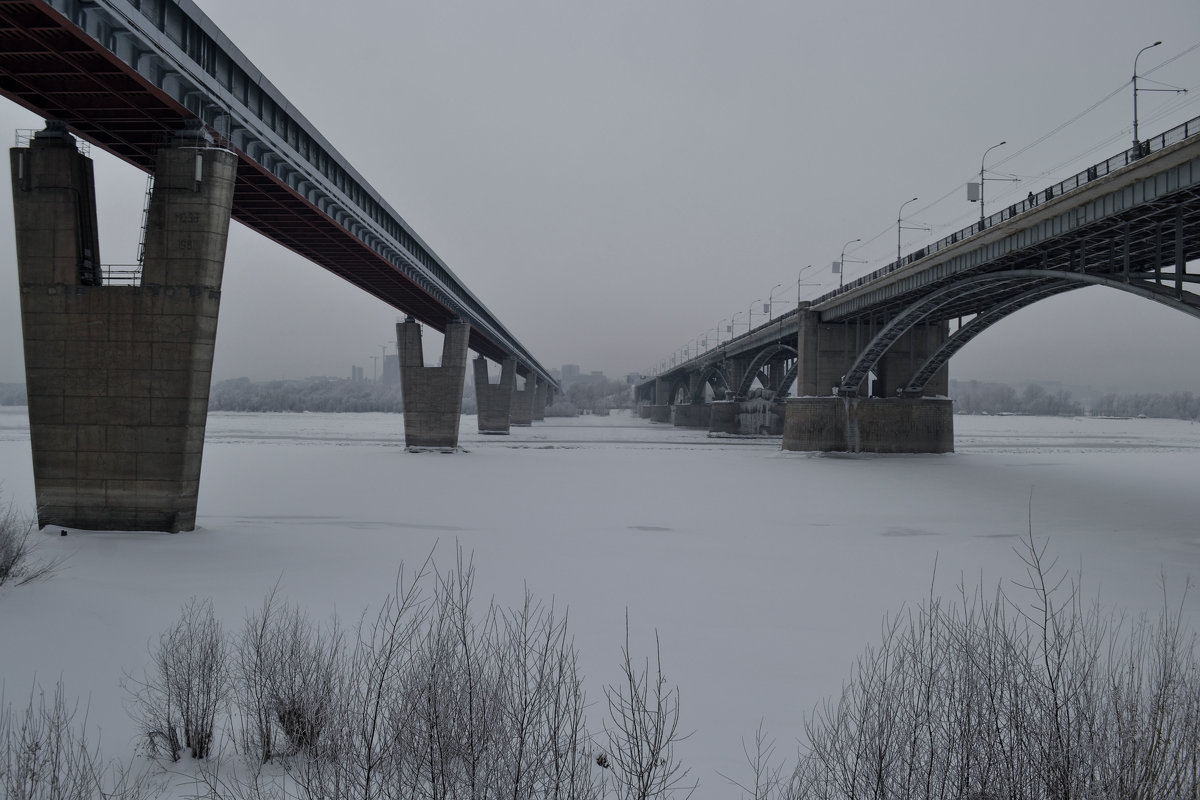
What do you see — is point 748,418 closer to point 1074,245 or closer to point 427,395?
point 427,395

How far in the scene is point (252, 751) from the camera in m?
5.99

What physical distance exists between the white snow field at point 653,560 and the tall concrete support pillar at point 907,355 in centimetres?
1923

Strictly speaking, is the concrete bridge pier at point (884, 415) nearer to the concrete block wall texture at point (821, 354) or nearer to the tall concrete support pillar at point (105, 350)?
the concrete block wall texture at point (821, 354)

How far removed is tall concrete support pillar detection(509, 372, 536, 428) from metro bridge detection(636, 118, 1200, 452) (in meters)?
37.2

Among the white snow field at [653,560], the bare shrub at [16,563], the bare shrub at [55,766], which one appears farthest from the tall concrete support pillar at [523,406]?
the bare shrub at [55,766]

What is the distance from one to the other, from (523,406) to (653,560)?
95.8m

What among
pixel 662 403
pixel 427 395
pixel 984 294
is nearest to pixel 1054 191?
pixel 984 294

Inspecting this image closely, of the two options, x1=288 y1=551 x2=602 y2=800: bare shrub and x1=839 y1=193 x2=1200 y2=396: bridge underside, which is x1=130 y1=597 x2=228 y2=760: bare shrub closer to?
x1=288 y1=551 x2=602 y2=800: bare shrub

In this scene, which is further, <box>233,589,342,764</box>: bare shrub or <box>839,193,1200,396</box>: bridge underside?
<box>839,193,1200,396</box>: bridge underside

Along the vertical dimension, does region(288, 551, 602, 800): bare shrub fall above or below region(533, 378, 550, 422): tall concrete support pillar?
below

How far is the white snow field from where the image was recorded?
839 cm

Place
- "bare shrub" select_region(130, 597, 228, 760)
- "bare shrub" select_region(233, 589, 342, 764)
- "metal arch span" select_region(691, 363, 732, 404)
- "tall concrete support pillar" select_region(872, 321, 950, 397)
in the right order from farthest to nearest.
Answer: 1. "metal arch span" select_region(691, 363, 732, 404)
2. "tall concrete support pillar" select_region(872, 321, 950, 397)
3. "bare shrub" select_region(130, 597, 228, 760)
4. "bare shrub" select_region(233, 589, 342, 764)

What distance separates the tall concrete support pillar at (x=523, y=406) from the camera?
4309 inches

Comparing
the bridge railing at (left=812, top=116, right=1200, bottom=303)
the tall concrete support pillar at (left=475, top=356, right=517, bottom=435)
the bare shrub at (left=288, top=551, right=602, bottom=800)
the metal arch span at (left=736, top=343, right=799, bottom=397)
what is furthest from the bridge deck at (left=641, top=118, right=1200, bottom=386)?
the tall concrete support pillar at (left=475, top=356, right=517, bottom=435)
